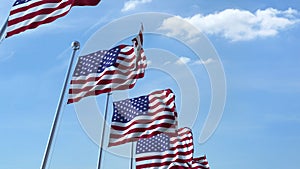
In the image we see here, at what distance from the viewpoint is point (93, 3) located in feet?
29.1

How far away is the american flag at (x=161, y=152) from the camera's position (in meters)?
18.3

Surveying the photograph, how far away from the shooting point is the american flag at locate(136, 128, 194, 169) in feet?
60.2

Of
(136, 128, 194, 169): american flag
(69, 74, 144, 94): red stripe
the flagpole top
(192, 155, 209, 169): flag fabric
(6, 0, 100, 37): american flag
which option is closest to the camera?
(6, 0, 100, 37): american flag

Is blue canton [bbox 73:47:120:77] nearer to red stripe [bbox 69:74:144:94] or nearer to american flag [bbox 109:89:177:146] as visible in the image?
red stripe [bbox 69:74:144:94]

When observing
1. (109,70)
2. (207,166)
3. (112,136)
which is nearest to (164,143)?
(112,136)

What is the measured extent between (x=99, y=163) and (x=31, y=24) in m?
10.9

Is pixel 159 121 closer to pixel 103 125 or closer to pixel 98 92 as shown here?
pixel 98 92

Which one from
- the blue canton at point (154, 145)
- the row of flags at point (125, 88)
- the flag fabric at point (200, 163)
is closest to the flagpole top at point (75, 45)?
the row of flags at point (125, 88)

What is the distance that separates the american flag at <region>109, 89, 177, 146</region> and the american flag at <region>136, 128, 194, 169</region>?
3085 millimetres

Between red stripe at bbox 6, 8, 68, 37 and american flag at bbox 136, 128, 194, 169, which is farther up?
american flag at bbox 136, 128, 194, 169

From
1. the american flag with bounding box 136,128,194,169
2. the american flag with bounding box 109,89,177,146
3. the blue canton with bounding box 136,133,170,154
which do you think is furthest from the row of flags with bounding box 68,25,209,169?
the blue canton with bounding box 136,133,170,154

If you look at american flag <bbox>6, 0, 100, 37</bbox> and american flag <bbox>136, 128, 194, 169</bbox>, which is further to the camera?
american flag <bbox>136, 128, 194, 169</bbox>

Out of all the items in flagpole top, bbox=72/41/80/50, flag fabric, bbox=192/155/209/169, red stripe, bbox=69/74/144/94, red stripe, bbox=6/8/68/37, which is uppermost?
flagpole top, bbox=72/41/80/50

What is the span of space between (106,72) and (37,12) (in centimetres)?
662
